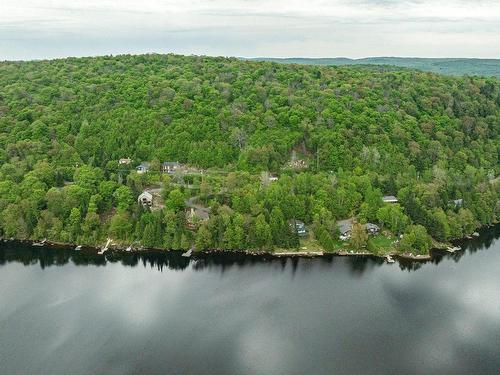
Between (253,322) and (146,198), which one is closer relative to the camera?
(253,322)

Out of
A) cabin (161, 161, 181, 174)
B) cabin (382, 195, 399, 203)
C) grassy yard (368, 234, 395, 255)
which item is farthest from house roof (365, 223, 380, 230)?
cabin (161, 161, 181, 174)

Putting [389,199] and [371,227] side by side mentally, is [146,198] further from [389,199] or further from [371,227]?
[389,199]

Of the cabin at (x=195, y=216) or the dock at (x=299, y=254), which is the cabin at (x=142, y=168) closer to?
the cabin at (x=195, y=216)

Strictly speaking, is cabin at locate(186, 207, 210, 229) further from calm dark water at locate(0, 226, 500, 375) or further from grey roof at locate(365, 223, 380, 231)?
grey roof at locate(365, 223, 380, 231)

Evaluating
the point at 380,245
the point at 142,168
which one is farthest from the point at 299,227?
the point at 142,168

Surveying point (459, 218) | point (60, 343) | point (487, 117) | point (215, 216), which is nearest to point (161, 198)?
point (215, 216)

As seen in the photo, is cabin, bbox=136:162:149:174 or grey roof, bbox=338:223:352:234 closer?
grey roof, bbox=338:223:352:234
